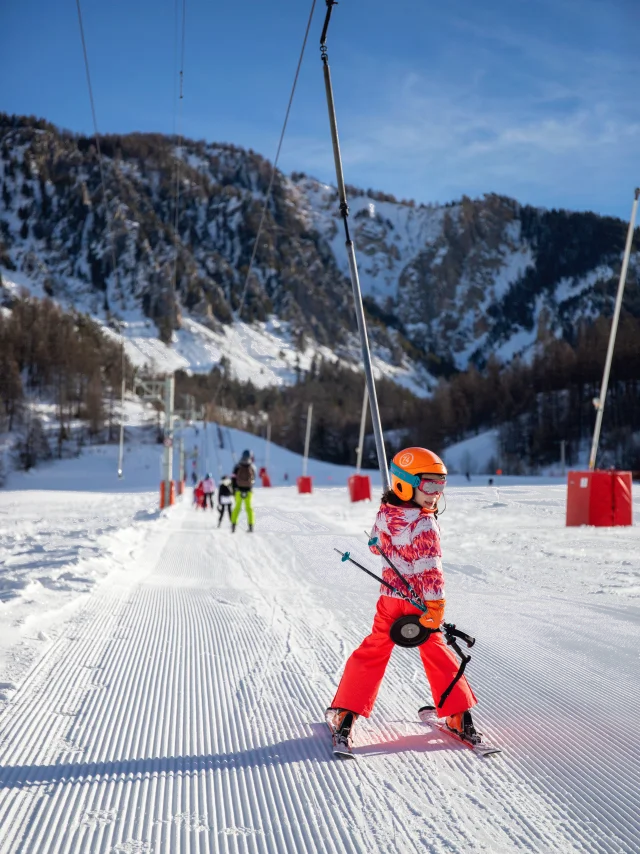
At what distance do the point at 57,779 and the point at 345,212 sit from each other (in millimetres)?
4827

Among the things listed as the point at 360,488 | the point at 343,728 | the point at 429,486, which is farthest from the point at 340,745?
the point at 360,488

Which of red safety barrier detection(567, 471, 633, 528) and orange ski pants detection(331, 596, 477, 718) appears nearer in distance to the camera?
orange ski pants detection(331, 596, 477, 718)

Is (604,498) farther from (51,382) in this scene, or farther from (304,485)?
(51,382)

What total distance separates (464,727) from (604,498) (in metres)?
14.3

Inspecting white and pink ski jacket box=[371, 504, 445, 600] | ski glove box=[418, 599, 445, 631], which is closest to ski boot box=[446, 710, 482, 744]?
ski glove box=[418, 599, 445, 631]

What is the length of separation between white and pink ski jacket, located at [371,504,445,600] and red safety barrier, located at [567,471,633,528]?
1384 centimetres

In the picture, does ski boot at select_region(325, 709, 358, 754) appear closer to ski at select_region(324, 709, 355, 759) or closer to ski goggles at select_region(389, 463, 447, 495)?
ski at select_region(324, 709, 355, 759)

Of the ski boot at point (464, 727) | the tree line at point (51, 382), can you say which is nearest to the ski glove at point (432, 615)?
the ski boot at point (464, 727)

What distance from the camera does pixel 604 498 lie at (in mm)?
16688

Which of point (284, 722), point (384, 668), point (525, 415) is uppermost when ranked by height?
point (525, 415)

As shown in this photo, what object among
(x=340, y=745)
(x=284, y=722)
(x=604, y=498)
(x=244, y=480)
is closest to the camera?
(x=340, y=745)

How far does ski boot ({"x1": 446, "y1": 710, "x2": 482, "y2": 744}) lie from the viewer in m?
3.63

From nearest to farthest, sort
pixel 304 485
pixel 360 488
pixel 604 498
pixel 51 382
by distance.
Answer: pixel 604 498 < pixel 360 488 < pixel 304 485 < pixel 51 382

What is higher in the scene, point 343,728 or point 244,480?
point 244,480
